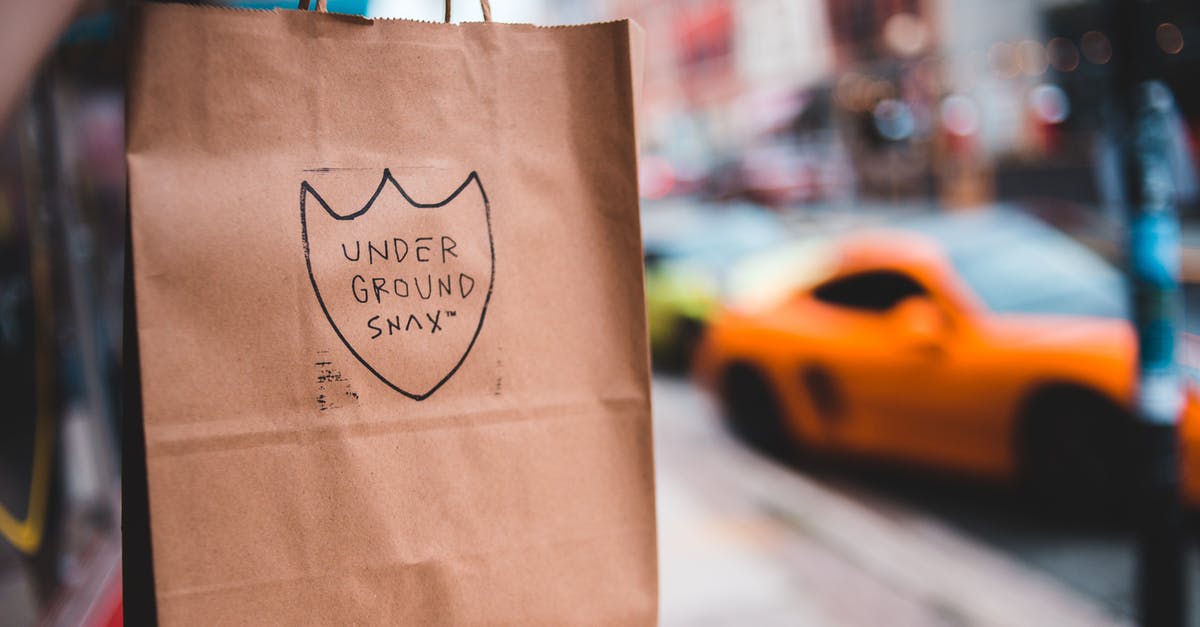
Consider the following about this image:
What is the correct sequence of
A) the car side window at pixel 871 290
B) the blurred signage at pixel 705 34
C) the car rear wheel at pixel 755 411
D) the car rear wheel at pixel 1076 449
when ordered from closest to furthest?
1. the car rear wheel at pixel 1076 449
2. the car side window at pixel 871 290
3. the car rear wheel at pixel 755 411
4. the blurred signage at pixel 705 34

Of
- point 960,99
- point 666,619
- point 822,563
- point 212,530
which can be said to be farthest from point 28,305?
point 960,99

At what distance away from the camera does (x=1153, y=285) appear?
2998mm

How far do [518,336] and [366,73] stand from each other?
14.5 inches

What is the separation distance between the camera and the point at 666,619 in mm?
3752

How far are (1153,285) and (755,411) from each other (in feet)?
11.5

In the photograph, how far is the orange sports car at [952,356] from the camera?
450cm

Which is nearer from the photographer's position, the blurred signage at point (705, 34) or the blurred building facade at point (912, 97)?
the blurred building facade at point (912, 97)

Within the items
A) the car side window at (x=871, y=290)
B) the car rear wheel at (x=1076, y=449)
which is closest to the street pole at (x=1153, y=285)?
the car rear wheel at (x=1076, y=449)

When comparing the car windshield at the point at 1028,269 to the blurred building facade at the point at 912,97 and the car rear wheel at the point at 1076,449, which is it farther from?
the blurred building facade at the point at 912,97

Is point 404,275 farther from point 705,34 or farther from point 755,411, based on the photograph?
point 705,34

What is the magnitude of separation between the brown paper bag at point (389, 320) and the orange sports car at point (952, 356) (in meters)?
3.84

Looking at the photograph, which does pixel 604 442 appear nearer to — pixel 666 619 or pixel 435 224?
pixel 435 224

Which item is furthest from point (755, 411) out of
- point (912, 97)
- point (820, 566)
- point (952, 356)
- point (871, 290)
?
point (912, 97)

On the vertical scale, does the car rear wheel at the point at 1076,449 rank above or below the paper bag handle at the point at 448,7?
below
